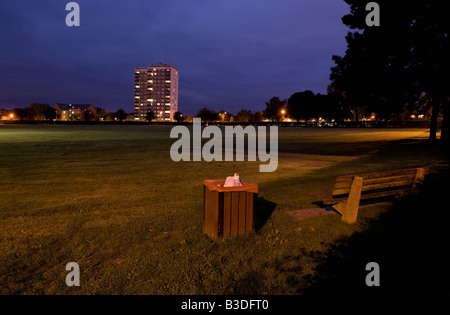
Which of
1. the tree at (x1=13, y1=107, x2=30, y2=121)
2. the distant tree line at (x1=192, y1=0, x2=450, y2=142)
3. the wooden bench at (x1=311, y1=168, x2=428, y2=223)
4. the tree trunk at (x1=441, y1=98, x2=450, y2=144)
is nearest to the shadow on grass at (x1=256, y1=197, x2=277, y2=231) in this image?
the wooden bench at (x1=311, y1=168, x2=428, y2=223)

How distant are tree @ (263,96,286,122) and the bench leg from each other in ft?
489

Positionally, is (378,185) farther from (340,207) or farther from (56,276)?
(56,276)

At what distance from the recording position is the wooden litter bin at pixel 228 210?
457cm

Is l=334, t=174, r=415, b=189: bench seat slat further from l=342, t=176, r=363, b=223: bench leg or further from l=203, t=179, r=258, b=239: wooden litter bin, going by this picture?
l=203, t=179, r=258, b=239: wooden litter bin

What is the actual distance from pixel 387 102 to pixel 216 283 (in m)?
25.1

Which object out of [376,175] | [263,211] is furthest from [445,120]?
[263,211]

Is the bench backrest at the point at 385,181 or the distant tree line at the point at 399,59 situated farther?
the distant tree line at the point at 399,59

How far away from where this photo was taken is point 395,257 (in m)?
4.36

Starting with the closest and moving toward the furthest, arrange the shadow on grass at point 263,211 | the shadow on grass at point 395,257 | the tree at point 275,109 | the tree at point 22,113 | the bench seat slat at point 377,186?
1. the shadow on grass at point 395,257
2. the bench seat slat at point 377,186
3. the shadow on grass at point 263,211
4. the tree at point 275,109
5. the tree at point 22,113

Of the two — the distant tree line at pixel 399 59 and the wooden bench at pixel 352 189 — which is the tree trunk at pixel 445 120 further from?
the wooden bench at pixel 352 189

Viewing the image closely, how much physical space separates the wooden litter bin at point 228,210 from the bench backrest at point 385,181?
1729mm

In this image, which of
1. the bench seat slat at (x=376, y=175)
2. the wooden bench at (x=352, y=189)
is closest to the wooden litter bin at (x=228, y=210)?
the wooden bench at (x=352, y=189)
